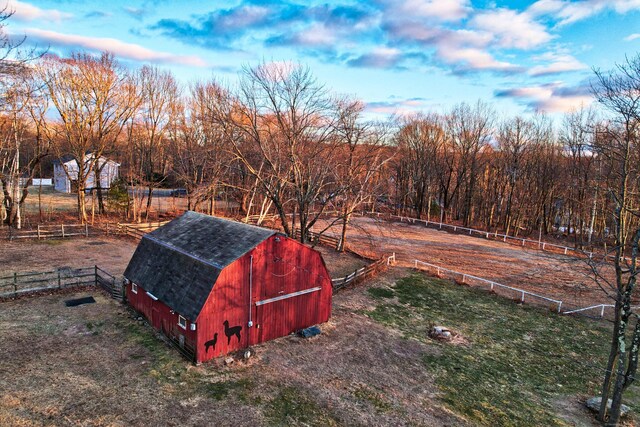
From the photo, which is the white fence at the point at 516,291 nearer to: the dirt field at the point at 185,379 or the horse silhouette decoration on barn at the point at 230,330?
the dirt field at the point at 185,379

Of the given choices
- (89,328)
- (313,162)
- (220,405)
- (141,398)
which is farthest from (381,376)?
(313,162)

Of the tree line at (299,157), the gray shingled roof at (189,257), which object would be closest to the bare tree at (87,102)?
the tree line at (299,157)

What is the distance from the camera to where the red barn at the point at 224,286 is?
13383 mm

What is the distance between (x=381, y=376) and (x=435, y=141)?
43127 mm

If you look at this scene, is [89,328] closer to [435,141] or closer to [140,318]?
[140,318]

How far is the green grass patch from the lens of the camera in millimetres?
10492

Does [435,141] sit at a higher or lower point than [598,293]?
higher

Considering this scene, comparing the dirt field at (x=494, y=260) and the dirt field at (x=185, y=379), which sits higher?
the dirt field at (x=494, y=260)

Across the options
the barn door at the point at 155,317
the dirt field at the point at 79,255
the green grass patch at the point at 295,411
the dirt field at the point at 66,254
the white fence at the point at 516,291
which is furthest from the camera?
the dirt field at the point at 79,255

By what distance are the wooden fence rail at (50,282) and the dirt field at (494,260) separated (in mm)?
13781

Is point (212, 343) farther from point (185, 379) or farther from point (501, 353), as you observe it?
point (501, 353)

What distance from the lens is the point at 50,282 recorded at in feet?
65.0

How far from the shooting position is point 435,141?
5109cm

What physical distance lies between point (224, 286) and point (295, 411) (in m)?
4.93
